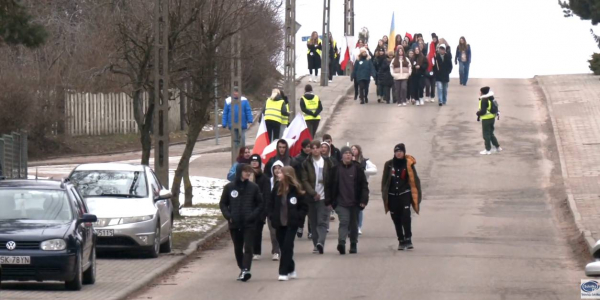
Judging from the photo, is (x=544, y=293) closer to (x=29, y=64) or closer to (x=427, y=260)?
(x=427, y=260)

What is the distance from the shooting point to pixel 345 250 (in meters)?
18.2

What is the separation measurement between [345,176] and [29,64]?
937 inches

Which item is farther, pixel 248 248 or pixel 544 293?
pixel 248 248

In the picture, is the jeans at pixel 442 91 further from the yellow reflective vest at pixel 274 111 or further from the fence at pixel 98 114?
the yellow reflective vest at pixel 274 111


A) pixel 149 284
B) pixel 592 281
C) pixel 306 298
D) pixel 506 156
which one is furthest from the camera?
pixel 506 156

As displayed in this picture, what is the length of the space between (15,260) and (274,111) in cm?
1666

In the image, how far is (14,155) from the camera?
26.5 meters

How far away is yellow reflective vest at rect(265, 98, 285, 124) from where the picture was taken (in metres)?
29.6

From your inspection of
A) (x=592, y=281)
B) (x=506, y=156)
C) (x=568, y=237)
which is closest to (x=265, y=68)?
(x=506, y=156)

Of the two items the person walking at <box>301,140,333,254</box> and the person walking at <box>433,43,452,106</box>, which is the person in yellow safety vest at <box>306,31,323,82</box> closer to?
the person walking at <box>433,43,452,106</box>

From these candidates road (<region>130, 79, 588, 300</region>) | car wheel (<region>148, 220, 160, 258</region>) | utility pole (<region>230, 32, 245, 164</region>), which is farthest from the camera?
utility pole (<region>230, 32, 245, 164</region>)

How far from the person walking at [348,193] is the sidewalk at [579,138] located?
3744 millimetres

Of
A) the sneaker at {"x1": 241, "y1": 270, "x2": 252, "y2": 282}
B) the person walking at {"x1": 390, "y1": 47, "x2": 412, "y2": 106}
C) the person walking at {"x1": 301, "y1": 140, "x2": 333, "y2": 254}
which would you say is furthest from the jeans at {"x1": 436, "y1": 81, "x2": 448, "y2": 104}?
the sneaker at {"x1": 241, "y1": 270, "x2": 252, "y2": 282}

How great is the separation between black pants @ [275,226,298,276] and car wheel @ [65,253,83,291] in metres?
2.70
